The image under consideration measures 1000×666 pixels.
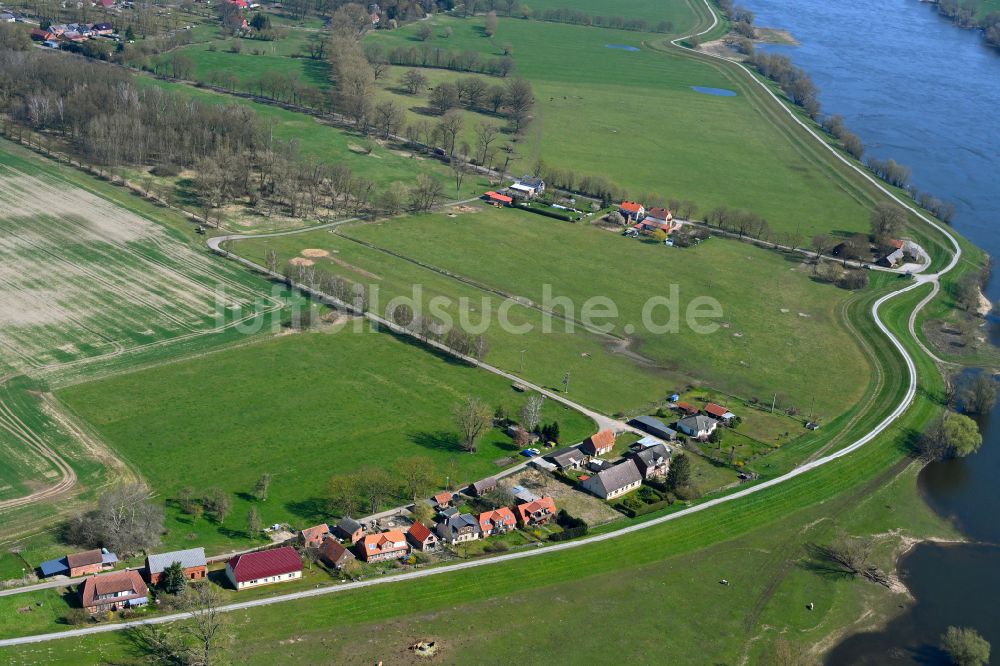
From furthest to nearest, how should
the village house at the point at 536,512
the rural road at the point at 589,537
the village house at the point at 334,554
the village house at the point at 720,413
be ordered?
the village house at the point at 720,413 → the village house at the point at 536,512 → the village house at the point at 334,554 → the rural road at the point at 589,537

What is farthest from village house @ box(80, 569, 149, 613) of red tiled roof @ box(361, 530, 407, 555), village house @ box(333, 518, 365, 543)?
red tiled roof @ box(361, 530, 407, 555)

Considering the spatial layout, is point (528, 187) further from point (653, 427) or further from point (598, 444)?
point (598, 444)

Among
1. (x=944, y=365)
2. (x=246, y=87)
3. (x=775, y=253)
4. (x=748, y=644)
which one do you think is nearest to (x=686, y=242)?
(x=775, y=253)

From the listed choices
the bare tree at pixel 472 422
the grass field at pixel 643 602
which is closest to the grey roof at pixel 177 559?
the grass field at pixel 643 602

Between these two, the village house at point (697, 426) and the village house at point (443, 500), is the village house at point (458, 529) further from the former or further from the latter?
the village house at point (697, 426)

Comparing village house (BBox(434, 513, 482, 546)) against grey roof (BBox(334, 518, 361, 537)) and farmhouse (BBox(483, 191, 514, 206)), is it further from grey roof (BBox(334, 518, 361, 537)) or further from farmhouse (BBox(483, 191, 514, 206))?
farmhouse (BBox(483, 191, 514, 206))

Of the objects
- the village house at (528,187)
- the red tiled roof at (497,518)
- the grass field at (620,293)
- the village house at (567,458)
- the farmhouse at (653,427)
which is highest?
the village house at (528,187)

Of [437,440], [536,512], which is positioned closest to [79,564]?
[437,440]

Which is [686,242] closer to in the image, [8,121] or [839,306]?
[839,306]
